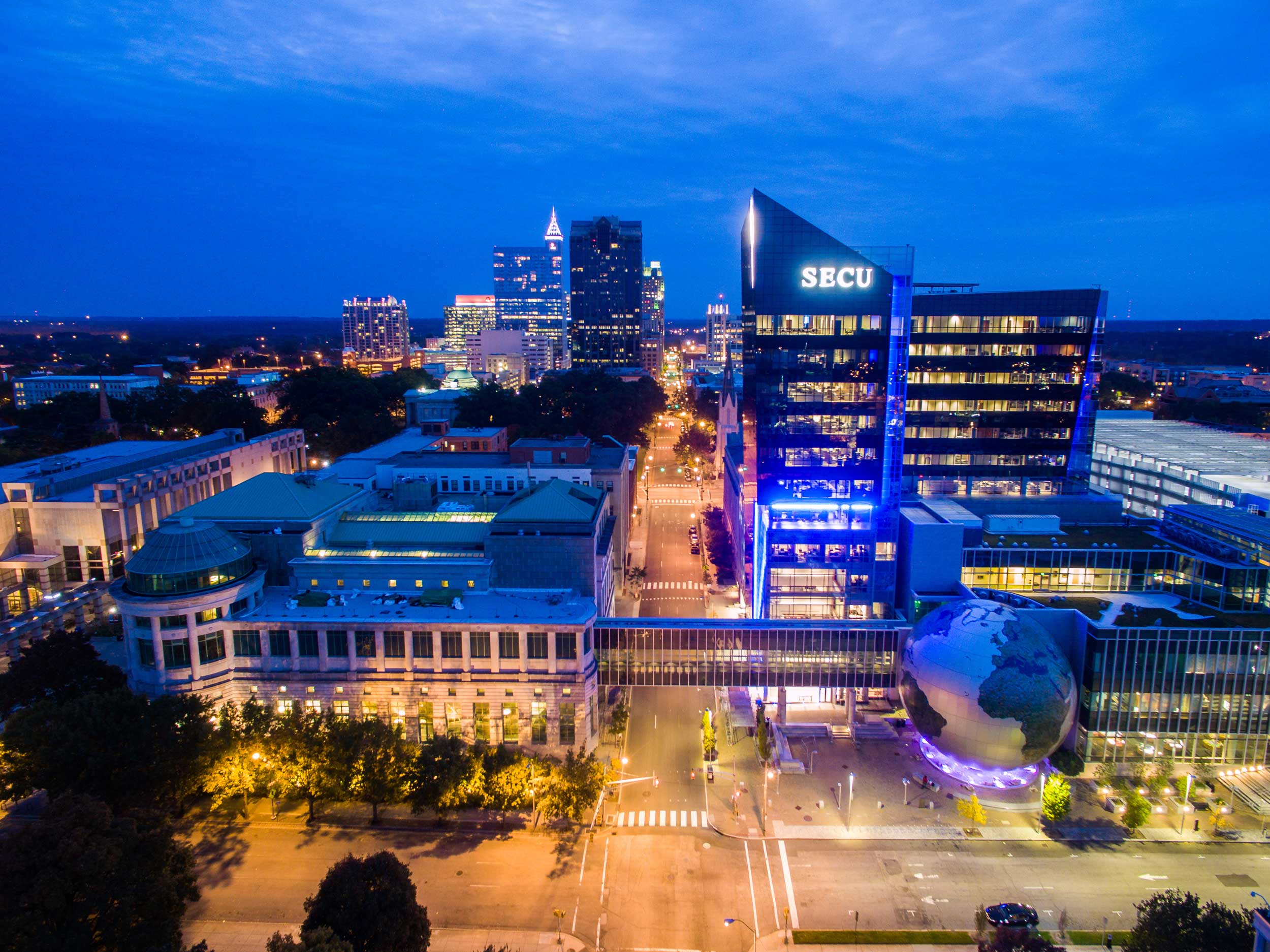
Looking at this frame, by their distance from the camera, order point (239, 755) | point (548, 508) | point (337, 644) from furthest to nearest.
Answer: point (548, 508)
point (337, 644)
point (239, 755)

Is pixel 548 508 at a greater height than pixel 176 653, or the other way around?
pixel 548 508

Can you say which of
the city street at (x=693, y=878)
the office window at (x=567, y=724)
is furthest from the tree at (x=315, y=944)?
the office window at (x=567, y=724)

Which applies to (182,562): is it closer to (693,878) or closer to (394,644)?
(394,644)

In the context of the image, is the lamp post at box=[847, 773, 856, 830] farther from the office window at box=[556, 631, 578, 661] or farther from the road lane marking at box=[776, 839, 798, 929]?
the office window at box=[556, 631, 578, 661]

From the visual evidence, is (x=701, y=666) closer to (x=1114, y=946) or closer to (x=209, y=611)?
(x=1114, y=946)

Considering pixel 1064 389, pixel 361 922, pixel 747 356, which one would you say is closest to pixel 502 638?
pixel 361 922

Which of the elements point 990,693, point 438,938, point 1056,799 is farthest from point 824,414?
point 438,938

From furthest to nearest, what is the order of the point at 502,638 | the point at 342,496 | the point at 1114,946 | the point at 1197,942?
the point at 342,496 < the point at 502,638 < the point at 1114,946 < the point at 1197,942
